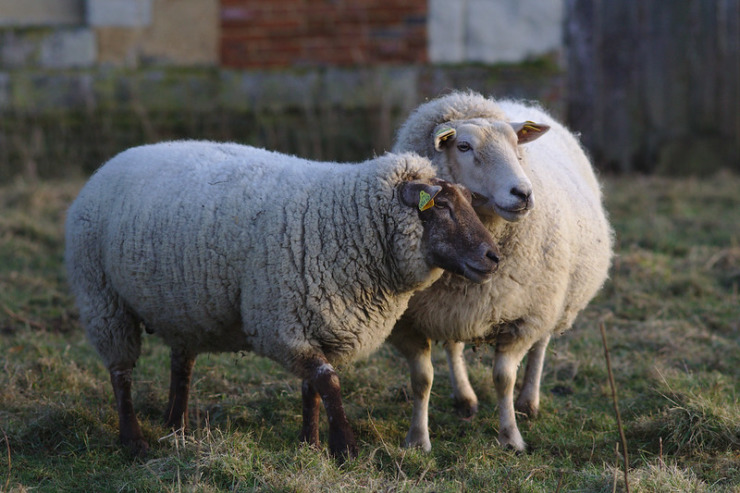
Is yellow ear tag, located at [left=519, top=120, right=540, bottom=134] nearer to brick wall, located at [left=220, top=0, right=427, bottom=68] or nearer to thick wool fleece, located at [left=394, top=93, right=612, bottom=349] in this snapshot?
thick wool fleece, located at [left=394, top=93, right=612, bottom=349]

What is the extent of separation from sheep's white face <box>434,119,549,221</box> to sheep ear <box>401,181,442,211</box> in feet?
1.02

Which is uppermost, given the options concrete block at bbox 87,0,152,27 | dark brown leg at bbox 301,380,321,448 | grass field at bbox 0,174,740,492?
concrete block at bbox 87,0,152,27

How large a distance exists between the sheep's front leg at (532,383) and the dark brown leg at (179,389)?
5.66ft

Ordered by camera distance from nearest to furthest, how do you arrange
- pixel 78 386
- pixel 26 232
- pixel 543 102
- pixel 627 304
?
pixel 78 386, pixel 627 304, pixel 26 232, pixel 543 102

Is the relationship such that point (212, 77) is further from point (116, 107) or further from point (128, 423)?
point (128, 423)

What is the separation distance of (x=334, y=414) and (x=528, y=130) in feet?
5.57

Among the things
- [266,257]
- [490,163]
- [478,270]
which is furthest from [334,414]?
[490,163]

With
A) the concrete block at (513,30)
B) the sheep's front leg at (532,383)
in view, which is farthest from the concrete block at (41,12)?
the sheep's front leg at (532,383)

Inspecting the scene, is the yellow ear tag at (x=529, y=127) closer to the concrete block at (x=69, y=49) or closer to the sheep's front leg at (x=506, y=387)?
the sheep's front leg at (x=506, y=387)

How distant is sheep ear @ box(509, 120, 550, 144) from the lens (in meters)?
4.31

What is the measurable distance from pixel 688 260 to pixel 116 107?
20.2 feet

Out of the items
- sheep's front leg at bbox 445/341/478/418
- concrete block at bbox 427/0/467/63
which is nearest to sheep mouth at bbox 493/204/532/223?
sheep's front leg at bbox 445/341/478/418

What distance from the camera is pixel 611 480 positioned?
3.48 meters

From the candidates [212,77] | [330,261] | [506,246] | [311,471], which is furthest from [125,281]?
[212,77]
